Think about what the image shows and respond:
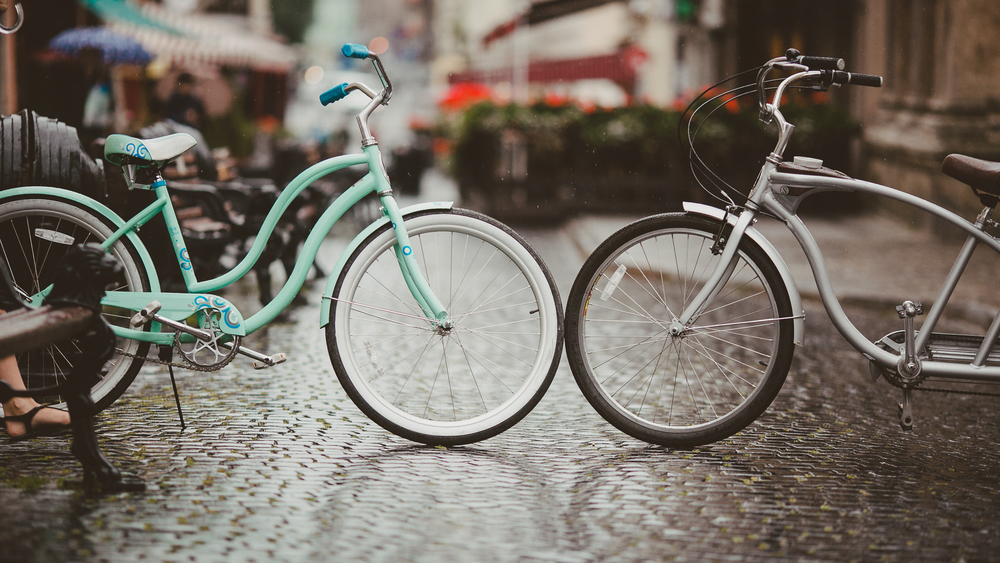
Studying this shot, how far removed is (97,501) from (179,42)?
20.6m

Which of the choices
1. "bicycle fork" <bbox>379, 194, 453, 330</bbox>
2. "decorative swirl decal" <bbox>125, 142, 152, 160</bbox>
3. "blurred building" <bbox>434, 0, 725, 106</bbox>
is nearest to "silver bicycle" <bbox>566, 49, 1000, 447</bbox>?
"bicycle fork" <bbox>379, 194, 453, 330</bbox>

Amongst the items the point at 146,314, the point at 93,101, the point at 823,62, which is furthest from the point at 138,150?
the point at 93,101

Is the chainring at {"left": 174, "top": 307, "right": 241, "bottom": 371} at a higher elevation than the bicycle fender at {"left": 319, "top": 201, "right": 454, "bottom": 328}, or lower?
lower

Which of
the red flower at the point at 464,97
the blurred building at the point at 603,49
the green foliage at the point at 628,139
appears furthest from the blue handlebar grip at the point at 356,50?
the red flower at the point at 464,97

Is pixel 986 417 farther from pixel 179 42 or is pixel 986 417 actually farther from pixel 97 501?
pixel 179 42

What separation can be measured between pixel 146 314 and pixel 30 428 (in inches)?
22.9

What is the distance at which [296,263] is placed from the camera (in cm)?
420

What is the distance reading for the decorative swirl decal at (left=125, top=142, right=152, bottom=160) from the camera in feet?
13.6

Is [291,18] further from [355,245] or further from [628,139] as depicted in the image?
[355,245]

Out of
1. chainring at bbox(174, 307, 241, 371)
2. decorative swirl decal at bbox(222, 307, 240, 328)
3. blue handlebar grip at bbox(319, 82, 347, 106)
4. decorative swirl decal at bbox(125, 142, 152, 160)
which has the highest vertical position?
blue handlebar grip at bbox(319, 82, 347, 106)

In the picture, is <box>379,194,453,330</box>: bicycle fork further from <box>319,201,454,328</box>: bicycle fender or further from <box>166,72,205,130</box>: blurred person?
Result: <box>166,72,205,130</box>: blurred person

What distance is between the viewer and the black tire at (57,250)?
170 inches

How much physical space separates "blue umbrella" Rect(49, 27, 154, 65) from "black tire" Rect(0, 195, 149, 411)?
13.1m

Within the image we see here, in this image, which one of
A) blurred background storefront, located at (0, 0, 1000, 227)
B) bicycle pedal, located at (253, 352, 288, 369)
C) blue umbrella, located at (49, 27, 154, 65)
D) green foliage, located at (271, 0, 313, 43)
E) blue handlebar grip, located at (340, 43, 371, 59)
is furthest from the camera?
green foliage, located at (271, 0, 313, 43)
